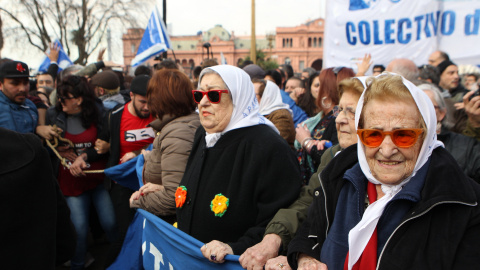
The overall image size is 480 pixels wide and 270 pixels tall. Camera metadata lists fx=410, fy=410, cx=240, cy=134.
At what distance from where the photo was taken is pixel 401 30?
5.83 m

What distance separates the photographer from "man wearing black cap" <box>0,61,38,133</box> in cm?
417

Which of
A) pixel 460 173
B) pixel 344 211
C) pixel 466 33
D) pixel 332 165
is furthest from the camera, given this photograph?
pixel 466 33

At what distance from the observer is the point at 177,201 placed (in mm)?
2787

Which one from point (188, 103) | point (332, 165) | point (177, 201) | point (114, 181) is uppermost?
point (188, 103)

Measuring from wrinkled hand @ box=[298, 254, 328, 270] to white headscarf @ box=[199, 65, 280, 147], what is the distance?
3.17 feet

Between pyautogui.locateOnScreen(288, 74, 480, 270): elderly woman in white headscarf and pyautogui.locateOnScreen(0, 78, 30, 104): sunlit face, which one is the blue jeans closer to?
pyautogui.locateOnScreen(0, 78, 30, 104): sunlit face

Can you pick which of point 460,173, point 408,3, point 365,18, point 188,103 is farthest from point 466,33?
point 460,173

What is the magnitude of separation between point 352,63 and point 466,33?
1538 mm

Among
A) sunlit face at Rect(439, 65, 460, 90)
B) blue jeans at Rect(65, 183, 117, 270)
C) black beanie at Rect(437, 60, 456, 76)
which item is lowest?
blue jeans at Rect(65, 183, 117, 270)

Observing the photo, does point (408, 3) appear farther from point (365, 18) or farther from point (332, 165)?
→ point (332, 165)

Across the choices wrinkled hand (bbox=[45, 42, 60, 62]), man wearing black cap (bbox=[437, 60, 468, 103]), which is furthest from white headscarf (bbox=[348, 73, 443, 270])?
wrinkled hand (bbox=[45, 42, 60, 62])

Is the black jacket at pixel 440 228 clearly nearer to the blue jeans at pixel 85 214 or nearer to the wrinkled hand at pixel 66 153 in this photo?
the blue jeans at pixel 85 214

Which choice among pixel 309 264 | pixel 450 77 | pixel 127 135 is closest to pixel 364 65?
pixel 450 77

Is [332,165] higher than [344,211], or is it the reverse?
[332,165]
